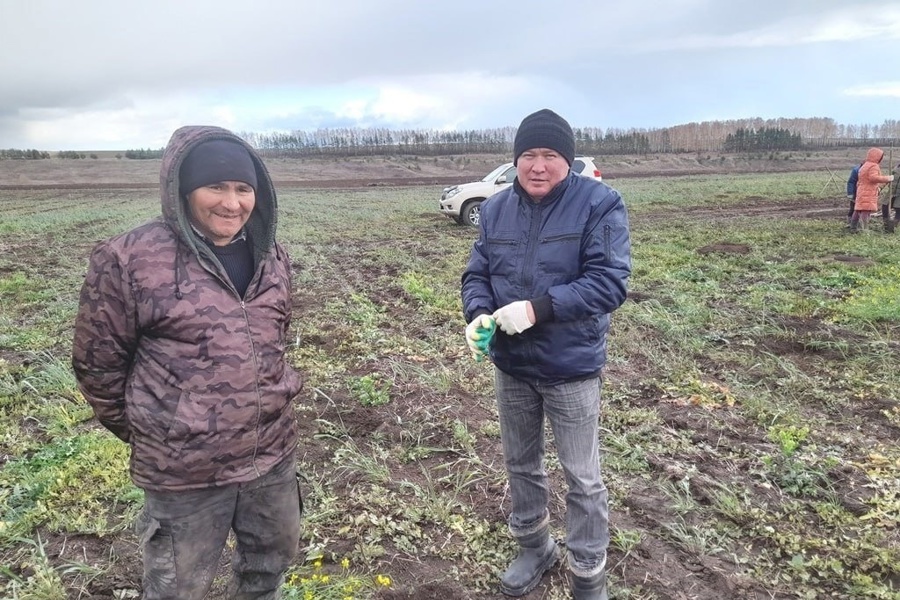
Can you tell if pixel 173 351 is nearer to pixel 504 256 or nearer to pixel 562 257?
pixel 504 256

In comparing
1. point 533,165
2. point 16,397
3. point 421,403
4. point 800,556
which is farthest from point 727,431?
point 16,397

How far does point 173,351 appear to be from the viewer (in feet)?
5.97

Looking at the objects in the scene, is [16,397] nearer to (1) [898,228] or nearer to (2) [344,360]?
(2) [344,360]

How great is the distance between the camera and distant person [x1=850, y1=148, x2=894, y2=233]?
10.8m

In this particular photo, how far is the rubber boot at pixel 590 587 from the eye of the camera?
2447 millimetres

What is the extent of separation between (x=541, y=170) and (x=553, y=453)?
2.09 m

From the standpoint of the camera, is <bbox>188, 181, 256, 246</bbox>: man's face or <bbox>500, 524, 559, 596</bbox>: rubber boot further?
<bbox>500, 524, 559, 596</bbox>: rubber boot

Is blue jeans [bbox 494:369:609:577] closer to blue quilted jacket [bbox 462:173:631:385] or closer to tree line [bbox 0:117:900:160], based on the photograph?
blue quilted jacket [bbox 462:173:631:385]

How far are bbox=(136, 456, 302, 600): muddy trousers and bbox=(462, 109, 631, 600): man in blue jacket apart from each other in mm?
945

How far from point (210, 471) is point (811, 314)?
6454mm

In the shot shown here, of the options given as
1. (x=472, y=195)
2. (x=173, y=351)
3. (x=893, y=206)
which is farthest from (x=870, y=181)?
(x=173, y=351)

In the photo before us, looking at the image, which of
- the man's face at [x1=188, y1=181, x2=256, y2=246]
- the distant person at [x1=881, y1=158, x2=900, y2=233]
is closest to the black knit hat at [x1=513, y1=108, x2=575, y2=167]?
the man's face at [x1=188, y1=181, x2=256, y2=246]

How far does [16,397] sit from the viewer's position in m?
4.66

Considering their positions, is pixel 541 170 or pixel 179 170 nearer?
pixel 179 170
